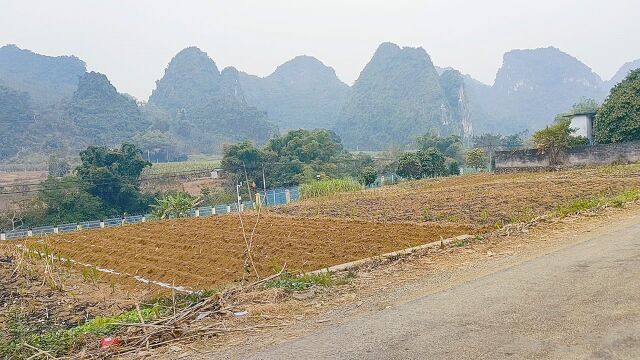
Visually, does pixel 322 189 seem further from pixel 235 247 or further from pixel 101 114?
pixel 101 114

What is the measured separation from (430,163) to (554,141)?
12051mm

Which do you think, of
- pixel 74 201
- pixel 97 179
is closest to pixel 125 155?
pixel 97 179

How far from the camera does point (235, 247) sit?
12305 mm

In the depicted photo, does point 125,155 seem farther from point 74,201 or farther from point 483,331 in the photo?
point 483,331

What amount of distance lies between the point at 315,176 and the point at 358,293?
3651 centimetres

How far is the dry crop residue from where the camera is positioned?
9789 millimetres

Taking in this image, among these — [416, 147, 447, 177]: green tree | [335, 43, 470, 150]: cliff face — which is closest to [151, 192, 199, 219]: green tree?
[416, 147, 447, 177]: green tree

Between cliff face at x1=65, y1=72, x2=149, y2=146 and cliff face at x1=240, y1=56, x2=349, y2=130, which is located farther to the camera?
cliff face at x1=240, y1=56, x2=349, y2=130

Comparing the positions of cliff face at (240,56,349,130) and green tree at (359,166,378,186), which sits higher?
cliff face at (240,56,349,130)

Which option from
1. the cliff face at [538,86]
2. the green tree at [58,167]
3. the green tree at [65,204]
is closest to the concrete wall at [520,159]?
the green tree at [65,204]

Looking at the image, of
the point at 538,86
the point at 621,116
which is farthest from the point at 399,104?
the point at 621,116

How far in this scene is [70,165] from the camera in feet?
195

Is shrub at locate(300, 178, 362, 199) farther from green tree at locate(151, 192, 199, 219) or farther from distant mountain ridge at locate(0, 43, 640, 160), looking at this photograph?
distant mountain ridge at locate(0, 43, 640, 160)

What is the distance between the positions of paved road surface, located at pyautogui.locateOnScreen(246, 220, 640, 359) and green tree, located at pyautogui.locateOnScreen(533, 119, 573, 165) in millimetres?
26307
